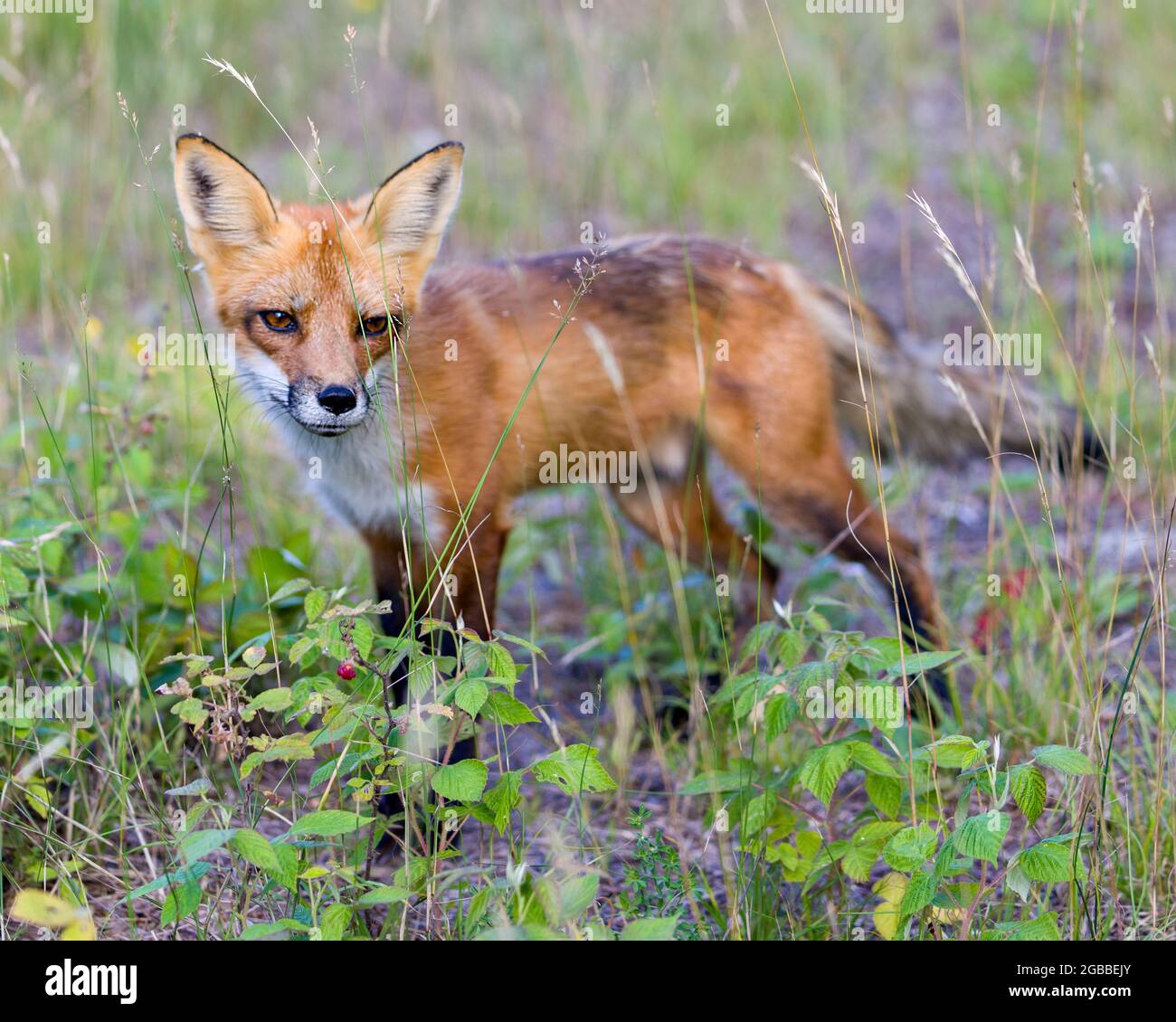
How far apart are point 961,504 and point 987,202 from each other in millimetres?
2356

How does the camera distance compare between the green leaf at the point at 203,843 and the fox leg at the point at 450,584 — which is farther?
the fox leg at the point at 450,584

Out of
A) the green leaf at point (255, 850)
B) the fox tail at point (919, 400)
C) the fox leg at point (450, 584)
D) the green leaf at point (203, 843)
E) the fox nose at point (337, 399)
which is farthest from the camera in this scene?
the fox tail at point (919, 400)

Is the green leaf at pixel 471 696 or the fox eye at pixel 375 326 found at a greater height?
the fox eye at pixel 375 326

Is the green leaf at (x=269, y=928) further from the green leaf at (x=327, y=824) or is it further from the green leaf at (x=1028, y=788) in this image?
the green leaf at (x=1028, y=788)

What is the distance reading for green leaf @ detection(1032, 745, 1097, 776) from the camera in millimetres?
2164

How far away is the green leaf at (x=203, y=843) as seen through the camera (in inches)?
75.0

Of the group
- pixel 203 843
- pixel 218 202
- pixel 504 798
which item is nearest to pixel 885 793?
pixel 504 798

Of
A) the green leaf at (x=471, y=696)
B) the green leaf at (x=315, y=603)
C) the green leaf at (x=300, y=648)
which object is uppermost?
the green leaf at (x=315, y=603)

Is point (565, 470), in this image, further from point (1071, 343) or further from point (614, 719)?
point (1071, 343)

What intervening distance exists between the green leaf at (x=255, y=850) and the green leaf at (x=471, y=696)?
0.41m

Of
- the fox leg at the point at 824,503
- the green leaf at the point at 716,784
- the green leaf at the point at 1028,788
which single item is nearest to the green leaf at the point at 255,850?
the green leaf at the point at 716,784

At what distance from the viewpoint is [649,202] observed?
23.3 ft

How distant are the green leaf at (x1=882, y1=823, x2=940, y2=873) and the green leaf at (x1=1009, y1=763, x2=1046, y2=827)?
18cm
